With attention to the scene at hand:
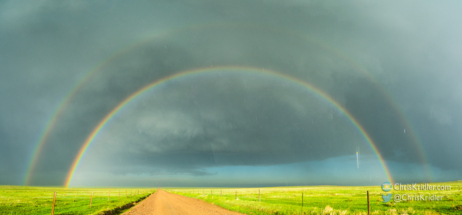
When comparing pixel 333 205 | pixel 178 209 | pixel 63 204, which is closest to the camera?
pixel 178 209

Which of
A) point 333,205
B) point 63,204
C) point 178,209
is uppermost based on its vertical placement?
point 178,209

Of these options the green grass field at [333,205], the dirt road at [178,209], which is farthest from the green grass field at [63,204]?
the green grass field at [333,205]

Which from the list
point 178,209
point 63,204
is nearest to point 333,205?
point 178,209

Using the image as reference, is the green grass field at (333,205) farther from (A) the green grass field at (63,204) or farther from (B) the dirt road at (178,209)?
(A) the green grass field at (63,204)

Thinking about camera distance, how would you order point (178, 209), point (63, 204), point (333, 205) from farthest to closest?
1. point (63, 204)
2. point (333, 205)
3. point (178, 209)

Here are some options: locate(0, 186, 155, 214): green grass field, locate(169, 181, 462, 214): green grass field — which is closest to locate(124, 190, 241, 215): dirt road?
locate(169, 181, 462, 214): green grass field

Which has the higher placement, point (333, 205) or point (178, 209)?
point (178, 209)

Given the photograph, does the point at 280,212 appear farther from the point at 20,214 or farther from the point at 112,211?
the point at 20,214

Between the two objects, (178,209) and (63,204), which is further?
(63,204)

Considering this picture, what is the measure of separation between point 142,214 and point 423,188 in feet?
320

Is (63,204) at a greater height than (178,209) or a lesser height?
lesser

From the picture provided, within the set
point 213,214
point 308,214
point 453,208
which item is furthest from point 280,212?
point 453,208

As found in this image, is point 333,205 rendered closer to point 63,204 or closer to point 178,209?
point 178,209

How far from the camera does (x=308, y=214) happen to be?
20906mm
